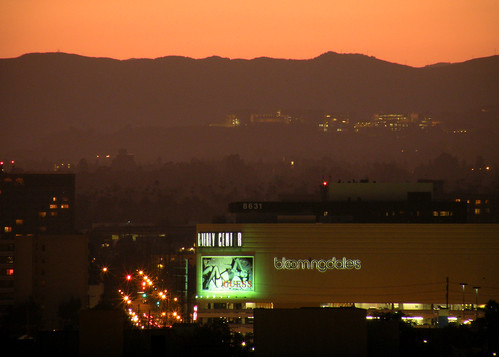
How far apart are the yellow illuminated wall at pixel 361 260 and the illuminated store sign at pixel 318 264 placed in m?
0.02

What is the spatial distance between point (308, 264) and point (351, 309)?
62.1m

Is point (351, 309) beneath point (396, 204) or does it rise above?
beneath

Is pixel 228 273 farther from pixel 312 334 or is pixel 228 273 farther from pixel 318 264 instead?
pixel 312 334

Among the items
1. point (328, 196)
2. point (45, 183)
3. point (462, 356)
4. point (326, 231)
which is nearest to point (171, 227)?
point (45, 183)

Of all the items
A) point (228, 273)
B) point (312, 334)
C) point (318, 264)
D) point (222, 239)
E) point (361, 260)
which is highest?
point (222, 239)

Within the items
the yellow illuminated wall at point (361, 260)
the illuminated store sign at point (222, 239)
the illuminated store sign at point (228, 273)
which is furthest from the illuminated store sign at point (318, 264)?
the illuminated store sign at point (222, 239)

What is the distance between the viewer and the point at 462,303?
86875mm

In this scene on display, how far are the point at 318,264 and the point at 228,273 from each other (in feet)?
24.7

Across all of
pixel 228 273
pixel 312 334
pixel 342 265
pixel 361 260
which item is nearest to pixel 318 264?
pixel 342 265

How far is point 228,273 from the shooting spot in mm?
89562

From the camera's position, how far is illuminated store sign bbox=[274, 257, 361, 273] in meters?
89.6

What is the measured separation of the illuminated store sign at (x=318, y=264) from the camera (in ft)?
294

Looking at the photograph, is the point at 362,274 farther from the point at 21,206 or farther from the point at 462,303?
the point at 21,206

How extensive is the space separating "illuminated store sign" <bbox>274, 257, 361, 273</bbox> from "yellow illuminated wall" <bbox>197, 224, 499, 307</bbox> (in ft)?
0.05
